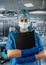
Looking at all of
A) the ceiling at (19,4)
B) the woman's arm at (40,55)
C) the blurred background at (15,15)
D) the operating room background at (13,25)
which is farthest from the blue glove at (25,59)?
the ceiling at (19,4)

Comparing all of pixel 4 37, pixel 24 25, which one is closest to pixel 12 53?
pixel 24 25

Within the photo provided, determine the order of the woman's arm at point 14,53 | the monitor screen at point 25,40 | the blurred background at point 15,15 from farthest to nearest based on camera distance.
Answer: the blurred background at point 15,15 < the monitor screen at point 25,40 < the woman's arm at point 14,53

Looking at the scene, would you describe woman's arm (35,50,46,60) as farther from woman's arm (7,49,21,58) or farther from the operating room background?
the operating room background

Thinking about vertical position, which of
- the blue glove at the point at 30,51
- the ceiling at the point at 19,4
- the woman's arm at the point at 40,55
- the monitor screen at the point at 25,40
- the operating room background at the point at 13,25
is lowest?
the woman's arm at the point at 40,55

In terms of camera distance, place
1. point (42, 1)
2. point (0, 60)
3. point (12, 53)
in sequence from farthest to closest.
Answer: point (0, 60) → point (42, 1) → point (12, 53)

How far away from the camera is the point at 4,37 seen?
3.08 metres

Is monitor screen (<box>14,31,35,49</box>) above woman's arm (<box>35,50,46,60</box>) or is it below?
above

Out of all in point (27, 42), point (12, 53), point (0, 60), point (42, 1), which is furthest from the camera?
point (0, 60)

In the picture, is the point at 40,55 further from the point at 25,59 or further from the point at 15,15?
the point at 15,15

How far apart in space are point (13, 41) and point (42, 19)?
4.27 feet

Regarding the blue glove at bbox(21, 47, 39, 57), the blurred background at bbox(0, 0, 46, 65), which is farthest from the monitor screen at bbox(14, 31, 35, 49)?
the blurred background at bbox(0, 0, 46, 65)

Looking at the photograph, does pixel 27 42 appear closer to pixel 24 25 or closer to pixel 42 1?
pixel 24 25

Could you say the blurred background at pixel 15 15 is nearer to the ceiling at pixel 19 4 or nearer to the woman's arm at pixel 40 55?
the ceiling at pixel 19 4

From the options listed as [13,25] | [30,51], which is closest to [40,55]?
[30,51]
